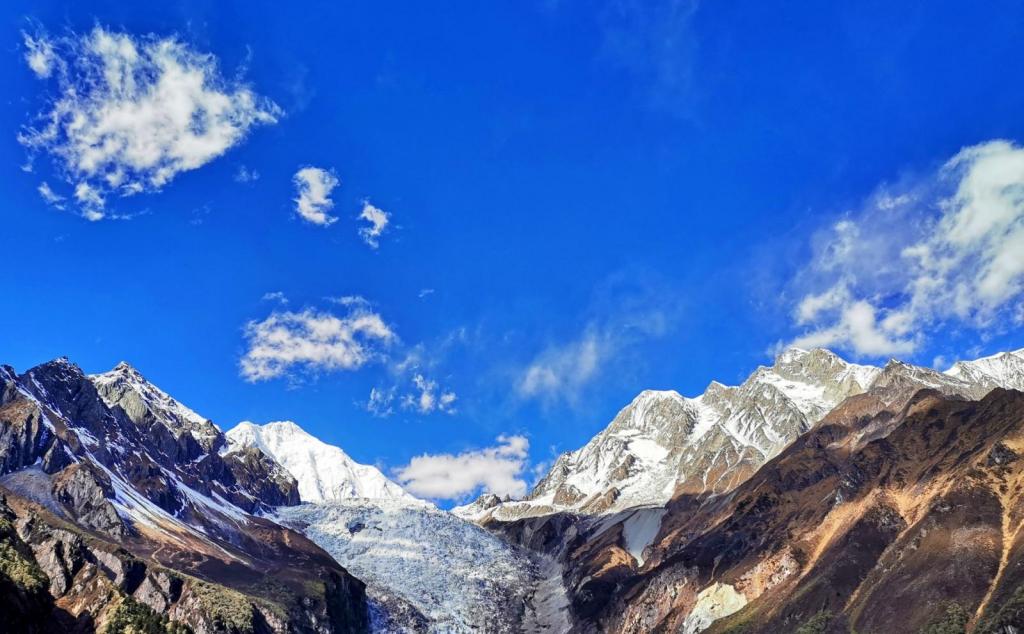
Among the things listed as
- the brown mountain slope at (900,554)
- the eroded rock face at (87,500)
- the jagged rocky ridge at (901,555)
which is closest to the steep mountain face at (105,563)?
the eroded rock face at (87,500)

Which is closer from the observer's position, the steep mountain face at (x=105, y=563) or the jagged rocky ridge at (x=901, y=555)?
the steep mountain face at (x=105, y=563)

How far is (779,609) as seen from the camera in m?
155

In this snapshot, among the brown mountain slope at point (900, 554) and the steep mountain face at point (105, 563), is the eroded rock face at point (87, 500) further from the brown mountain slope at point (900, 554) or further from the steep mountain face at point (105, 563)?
the brown mountain slope at point (900, 554)

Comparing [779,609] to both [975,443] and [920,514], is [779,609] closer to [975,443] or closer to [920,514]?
[920,514]

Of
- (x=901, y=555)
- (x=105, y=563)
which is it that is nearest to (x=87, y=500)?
(x=105, y=563)

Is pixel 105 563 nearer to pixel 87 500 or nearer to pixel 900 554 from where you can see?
pixel 87 500

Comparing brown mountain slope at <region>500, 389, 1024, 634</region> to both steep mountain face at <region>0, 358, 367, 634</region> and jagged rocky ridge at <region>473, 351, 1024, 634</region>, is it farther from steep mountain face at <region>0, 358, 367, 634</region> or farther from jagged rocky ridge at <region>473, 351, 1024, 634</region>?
steep mountain face at <region>0, 358, 367, 634</region>

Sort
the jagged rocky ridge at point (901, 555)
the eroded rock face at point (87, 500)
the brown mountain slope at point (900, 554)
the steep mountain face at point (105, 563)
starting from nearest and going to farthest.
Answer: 1. the steep mountain face at point (105, 563)
2. the jagged rocky ridge at point (901, 555)
3. the brown mountain slope at point (900, 554)
4. the eroded rock face at point (87, 500)

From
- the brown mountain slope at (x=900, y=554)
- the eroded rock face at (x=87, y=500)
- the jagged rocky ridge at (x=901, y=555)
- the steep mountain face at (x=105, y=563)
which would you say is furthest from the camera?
the eroded rock face at (x=87, y=500)

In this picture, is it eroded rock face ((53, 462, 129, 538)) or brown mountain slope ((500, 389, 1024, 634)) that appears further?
eroded rock face ((53, 462, 129, 538))

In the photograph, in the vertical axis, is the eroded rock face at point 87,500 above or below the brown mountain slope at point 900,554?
above

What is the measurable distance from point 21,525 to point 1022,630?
156876mm

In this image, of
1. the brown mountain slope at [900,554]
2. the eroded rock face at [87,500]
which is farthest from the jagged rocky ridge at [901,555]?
the eroded rock face at [87,500]

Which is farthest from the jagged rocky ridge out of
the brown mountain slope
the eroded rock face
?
the eroded rock face
